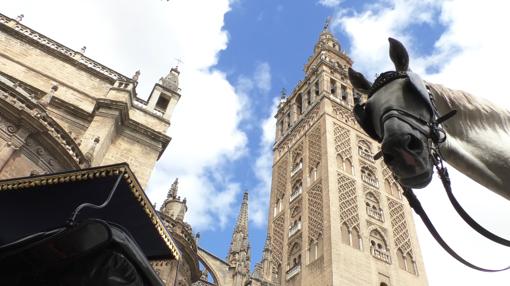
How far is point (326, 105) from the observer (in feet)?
99.2

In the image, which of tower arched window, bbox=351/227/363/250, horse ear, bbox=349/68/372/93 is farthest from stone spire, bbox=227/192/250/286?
horse ear, bbox=349/68/372/93

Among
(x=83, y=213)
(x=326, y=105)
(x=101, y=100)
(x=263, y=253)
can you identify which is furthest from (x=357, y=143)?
(x=83, y=213)

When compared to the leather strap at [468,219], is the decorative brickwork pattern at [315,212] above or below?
above

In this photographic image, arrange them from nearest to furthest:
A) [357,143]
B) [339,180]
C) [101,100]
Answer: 1. [101,100]
2. [339,180]
3. [357,143]

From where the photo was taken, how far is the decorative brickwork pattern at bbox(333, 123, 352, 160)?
90.4ft

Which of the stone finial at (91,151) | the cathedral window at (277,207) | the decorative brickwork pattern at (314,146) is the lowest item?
the stone finial at (91,151)

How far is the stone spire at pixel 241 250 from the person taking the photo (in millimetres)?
17312

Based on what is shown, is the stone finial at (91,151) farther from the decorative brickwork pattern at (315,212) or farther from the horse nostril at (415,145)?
the decorative brickwork pattern at (315,212)

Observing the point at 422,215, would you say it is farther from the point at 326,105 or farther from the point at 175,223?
the point at 326,105

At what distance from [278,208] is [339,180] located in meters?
6.19

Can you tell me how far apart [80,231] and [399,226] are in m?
24.7

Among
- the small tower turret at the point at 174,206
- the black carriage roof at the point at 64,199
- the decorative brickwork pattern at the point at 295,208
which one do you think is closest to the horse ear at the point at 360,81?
the black carriage roof at the point at 64,199

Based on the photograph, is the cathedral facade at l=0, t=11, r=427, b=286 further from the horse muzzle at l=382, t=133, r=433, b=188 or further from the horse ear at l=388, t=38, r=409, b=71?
the horse muzzle at l=382, t=133, r=433, b=188

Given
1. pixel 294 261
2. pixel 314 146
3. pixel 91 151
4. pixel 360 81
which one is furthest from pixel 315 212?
pixel 360 81
